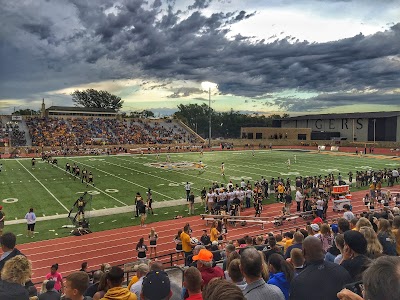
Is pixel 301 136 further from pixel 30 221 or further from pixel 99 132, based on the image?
pixel 30 221

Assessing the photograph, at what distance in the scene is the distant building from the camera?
8131 centimetres

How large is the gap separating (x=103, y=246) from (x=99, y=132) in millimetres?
63061

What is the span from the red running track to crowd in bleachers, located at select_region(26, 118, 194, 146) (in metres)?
51.6

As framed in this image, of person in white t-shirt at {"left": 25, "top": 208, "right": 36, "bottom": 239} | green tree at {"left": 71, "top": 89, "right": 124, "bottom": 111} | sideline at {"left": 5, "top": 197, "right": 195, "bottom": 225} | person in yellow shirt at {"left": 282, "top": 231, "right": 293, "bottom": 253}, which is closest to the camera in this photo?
person in yellow shirt at {"left": 282, "top": 231, "right": 293, "bottom": 253}

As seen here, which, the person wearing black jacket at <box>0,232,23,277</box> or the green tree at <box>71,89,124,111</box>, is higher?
the green tree at <box>71,89,124,111</box>

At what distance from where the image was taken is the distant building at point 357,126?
267 feet

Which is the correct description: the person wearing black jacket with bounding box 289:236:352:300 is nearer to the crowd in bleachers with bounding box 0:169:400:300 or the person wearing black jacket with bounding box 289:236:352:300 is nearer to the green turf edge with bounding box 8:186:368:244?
the crowd in bleachers with bounding box 0:169:400:300

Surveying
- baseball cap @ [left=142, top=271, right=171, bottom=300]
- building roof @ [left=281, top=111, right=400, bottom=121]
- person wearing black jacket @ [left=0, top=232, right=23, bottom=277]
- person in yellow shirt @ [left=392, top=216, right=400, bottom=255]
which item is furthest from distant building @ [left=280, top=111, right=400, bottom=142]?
baseball cap @ [left=142, top=271, right=171, bottom=300]

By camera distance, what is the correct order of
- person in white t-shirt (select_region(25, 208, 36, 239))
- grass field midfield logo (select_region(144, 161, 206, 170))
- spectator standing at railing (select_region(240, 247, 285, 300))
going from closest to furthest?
spectator standing at railing (select_region(240, 247, 285, 300)) → person in white t-shirt (select_region(25, 208, 36, 239)) → grass field midfield logo (select_region(144, 161, 206, 170))

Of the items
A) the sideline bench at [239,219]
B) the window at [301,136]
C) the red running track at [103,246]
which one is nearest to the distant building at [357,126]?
the window at [301,136]

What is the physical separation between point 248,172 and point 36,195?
68.1 feet

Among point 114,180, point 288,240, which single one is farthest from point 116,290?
point 114,180

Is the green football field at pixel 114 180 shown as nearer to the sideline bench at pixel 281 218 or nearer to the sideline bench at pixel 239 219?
the sideline bench at pixel 239 219

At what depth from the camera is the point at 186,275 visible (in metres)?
4.30
